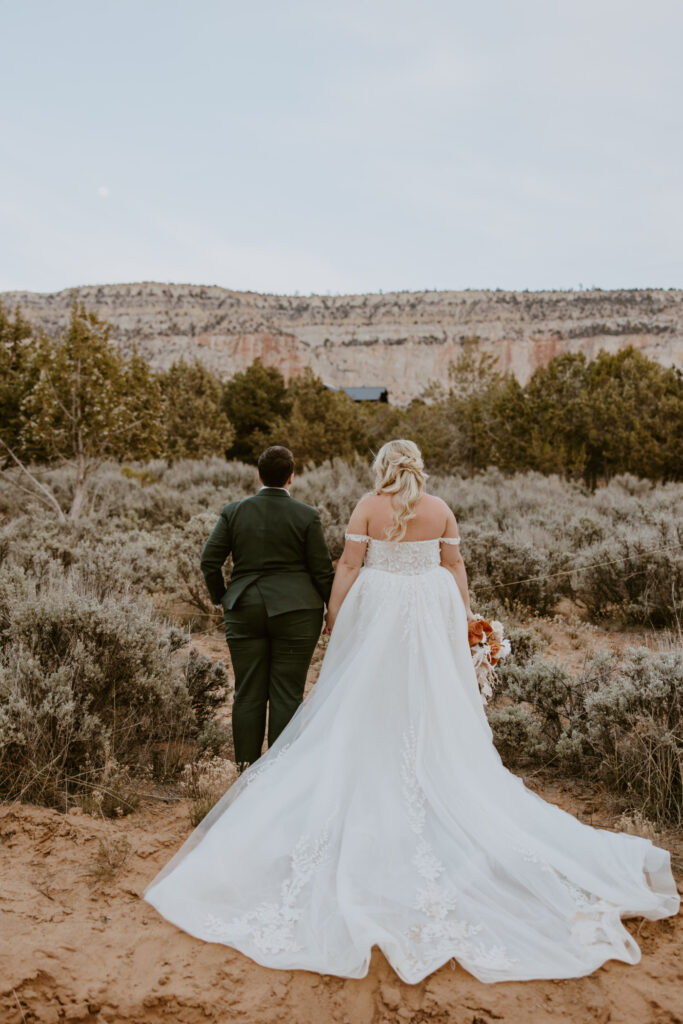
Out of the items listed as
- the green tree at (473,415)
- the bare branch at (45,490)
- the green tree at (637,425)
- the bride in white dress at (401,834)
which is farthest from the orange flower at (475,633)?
the green tree at (473,415)

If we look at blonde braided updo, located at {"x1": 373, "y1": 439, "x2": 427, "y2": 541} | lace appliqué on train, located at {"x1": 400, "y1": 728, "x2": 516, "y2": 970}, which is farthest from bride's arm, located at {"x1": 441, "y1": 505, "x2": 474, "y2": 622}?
lace appliqué on train, located at {"x1": 400, "y1": 728, "x2": 516, "y2": 970}

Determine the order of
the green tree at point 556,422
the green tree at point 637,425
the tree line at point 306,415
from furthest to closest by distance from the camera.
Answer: the green tree at point 556,422 < the green tree at point 637,425 < the tree line at point 306,415

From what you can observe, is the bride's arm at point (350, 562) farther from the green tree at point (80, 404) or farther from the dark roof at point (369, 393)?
the dark roof at point (369, 393)

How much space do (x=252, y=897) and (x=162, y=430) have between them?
1179 centimetres

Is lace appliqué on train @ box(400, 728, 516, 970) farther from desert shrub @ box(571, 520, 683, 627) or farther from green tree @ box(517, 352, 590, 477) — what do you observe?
green tree @ box(517, 352, 590, 477)

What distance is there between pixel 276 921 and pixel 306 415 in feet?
81.9

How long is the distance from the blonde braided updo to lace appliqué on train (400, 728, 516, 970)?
144cm

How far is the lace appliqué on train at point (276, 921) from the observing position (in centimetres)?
273

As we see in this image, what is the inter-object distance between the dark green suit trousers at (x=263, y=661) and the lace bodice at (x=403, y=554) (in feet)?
1.69

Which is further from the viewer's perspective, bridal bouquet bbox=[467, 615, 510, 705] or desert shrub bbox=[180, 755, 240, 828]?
bridal bouquet bbox=[467, 615, 510, 705]

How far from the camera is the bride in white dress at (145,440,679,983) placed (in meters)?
2.75

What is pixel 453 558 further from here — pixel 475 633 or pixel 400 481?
pixel 400 481

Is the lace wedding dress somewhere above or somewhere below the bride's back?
below

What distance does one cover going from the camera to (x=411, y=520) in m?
3.76
